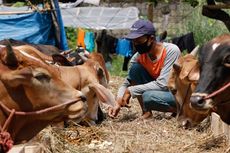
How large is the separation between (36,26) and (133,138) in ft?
22.3

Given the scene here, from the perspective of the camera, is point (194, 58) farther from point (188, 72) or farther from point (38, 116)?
point (38, 116)

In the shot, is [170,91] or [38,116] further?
[170,91]

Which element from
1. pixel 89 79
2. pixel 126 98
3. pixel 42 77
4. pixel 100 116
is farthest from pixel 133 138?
pixel 42 77

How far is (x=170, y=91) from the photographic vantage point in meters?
7.62

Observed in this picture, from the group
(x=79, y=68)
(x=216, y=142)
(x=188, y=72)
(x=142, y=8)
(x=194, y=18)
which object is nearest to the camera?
(x=216, y=142)

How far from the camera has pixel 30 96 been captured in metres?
4.35

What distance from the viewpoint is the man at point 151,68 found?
25.5 ft

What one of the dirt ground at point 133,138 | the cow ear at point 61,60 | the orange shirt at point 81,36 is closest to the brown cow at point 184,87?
the dirt ground at point 133,138

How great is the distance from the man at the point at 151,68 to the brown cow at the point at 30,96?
10.2 feet

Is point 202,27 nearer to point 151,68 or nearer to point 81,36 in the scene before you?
point 81,36

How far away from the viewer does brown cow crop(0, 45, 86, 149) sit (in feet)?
14.0

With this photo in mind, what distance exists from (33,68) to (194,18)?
12.5 meters

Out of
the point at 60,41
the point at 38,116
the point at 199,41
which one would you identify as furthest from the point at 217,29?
the point at 38,116

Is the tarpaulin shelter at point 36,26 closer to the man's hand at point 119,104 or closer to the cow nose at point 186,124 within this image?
the man's hand at point 119,104
